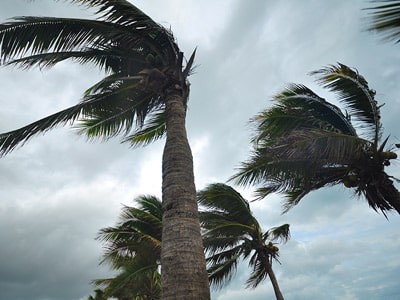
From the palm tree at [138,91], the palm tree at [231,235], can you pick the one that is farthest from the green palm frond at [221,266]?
the palm tree at [138,91]

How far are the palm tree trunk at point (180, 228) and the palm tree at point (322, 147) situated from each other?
379 cm

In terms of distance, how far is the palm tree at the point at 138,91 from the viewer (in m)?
3.95

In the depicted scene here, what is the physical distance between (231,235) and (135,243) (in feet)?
12.7

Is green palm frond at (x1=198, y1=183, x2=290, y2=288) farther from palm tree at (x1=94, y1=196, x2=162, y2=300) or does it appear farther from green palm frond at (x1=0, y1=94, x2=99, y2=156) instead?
green palm frond at (x1=0, y1=94, x2=99, y2=156)

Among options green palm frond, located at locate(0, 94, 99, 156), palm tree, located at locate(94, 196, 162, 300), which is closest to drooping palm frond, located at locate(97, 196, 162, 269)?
palm tree, located at locate(94, 196, 162, 300)

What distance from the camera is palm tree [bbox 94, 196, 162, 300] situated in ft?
39.0

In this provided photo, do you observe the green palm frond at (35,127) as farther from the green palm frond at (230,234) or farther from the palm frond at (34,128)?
the green palm frond at (230,234)

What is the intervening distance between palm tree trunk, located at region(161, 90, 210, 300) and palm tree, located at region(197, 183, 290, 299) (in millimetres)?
7213

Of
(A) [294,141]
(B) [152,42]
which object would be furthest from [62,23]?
(A) [294,141]

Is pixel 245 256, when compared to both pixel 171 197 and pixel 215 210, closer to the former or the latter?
pixel 215 210

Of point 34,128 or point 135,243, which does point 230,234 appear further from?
point 34,128

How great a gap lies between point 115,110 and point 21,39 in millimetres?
2482

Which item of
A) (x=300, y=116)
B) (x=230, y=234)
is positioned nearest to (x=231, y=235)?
(x=230, y=234)

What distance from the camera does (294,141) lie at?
804 centimetres
